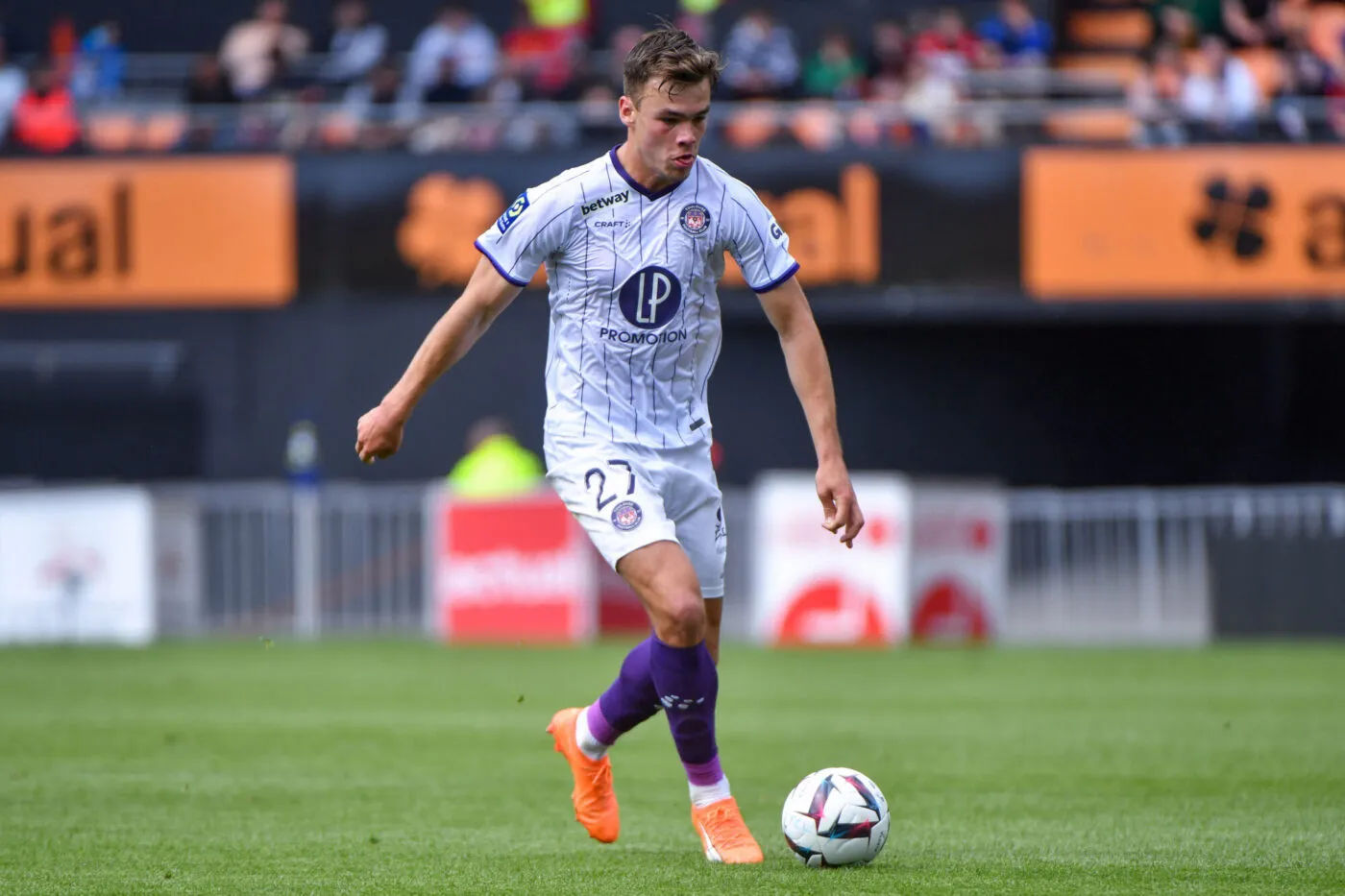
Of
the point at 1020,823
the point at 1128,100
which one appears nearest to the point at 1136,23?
the point at 1128,100

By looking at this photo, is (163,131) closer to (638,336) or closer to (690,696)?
(638,336)

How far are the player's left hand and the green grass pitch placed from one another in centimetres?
101

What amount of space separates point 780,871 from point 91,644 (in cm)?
1308

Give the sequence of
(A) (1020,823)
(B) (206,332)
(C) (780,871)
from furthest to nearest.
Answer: (B) (206,332) → (A) (1020,823) → (C) (780,871)

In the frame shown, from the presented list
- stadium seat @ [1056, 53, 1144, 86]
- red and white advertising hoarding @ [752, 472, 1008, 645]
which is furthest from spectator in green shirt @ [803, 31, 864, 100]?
red and white advertising hoarding @ [752, 472, 1008, 645]

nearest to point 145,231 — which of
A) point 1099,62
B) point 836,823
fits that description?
point 1099,62

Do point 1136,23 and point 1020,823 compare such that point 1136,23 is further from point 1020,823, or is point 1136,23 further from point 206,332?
point 1020,823

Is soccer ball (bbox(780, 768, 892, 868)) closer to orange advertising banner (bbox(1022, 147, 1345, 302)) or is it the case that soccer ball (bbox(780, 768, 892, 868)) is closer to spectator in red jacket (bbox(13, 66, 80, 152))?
orange advertising banner (bbox(1022, 147, 1345, 302))

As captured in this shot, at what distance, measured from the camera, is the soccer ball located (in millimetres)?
6316

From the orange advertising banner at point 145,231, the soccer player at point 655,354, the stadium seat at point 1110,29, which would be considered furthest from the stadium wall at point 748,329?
the soccer player at point 655,354

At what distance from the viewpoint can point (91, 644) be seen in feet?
59.9

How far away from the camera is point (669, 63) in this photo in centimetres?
617

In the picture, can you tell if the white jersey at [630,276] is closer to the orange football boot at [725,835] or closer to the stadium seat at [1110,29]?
the orange football boot at [725,835]

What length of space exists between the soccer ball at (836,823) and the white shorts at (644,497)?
0.73 meters
